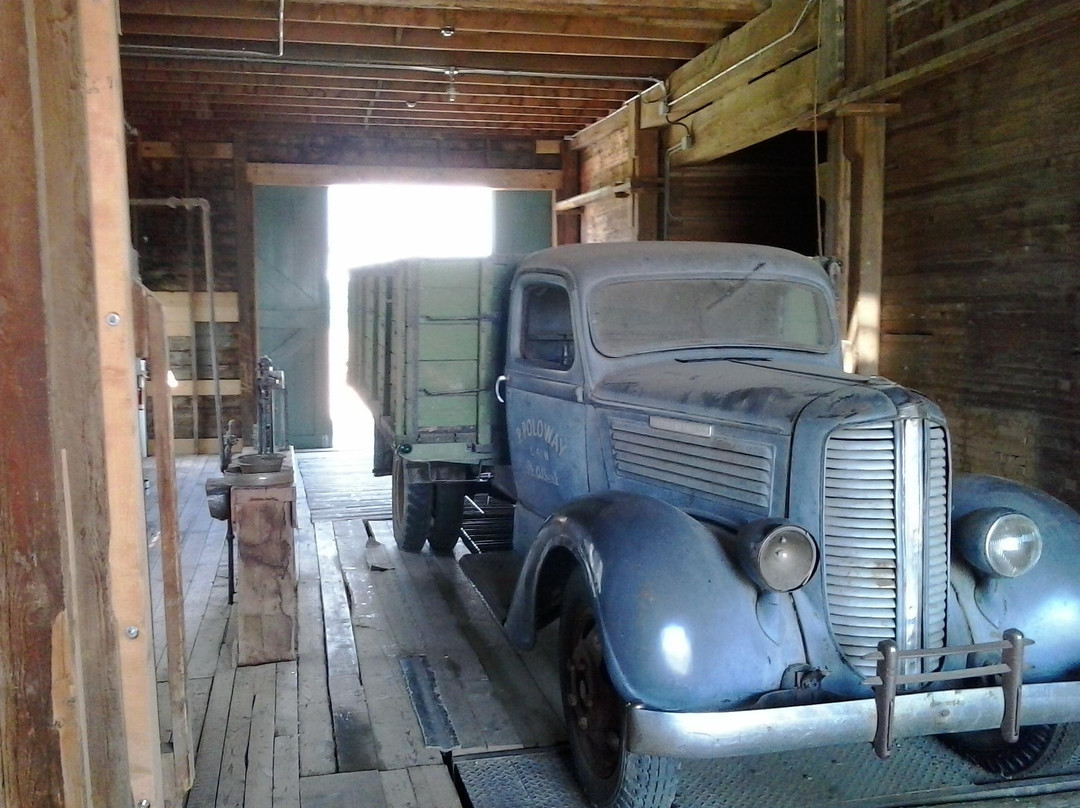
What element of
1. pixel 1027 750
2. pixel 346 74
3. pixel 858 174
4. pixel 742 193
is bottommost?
pixel 1027 750

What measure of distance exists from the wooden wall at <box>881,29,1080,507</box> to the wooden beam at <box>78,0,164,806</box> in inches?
158

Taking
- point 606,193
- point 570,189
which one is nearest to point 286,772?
point 606,193

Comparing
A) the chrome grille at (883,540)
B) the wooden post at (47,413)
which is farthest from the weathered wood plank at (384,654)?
the wooden post at (47,413)

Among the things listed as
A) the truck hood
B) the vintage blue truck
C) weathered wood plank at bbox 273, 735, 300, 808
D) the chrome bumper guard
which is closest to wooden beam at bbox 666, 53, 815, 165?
the vintage blue truck

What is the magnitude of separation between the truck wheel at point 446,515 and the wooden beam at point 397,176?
5.44 meters

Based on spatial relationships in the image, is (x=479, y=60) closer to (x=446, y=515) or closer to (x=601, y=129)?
(x=601, y=129)

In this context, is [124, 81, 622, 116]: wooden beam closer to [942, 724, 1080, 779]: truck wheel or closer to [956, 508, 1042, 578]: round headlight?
[956, 508, 1042, 578]: round headlight

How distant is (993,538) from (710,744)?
1052 millimetres

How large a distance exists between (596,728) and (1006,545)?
52.2 inches

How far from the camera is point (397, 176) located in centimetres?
1033

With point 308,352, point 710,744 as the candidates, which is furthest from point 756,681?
point 308,352

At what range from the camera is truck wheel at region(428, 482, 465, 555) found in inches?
223

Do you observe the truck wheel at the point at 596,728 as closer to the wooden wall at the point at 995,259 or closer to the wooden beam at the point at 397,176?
the wooden wall at the point at 995,259

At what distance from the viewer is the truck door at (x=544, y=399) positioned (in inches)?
156
